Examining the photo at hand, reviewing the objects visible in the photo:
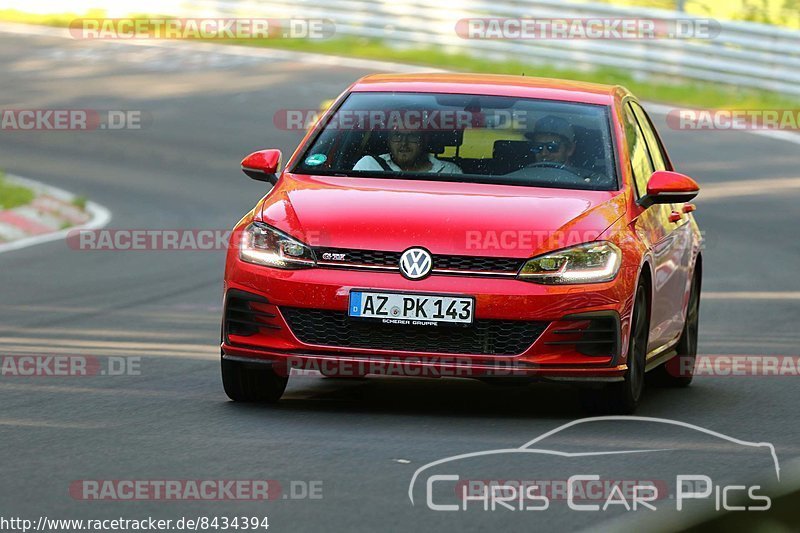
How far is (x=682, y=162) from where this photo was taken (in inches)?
823

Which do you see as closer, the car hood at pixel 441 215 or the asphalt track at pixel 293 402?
the asphalt track at pixel 293 402

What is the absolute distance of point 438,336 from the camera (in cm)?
775

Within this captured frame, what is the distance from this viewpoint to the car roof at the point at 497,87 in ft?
30.1

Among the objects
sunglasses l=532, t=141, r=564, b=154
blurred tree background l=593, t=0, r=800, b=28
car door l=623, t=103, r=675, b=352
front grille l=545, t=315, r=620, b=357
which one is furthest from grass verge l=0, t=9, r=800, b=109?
front grille l=545, t=315, r=620, b=357

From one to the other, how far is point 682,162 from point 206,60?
1056 centimetres

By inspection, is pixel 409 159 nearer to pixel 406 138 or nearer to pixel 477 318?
pixel 406 138

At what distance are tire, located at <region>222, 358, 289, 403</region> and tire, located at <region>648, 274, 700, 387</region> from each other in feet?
7.91

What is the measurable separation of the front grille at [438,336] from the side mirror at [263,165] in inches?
53.1

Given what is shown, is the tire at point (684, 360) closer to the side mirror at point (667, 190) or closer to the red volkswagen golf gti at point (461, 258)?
the red volkswagen golf gti at point (461, 258)

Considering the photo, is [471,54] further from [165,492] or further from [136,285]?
[165,492]

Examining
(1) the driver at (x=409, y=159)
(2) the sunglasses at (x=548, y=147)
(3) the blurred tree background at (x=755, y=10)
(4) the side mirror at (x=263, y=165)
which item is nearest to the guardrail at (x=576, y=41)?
(3) the blurred tree background at (x=755, y=10)

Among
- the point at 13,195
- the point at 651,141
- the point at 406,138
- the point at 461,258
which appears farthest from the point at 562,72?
the point at 461,258

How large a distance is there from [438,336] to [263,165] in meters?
1.66

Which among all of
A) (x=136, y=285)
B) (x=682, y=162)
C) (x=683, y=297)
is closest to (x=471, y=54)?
(x=682, y=162)
